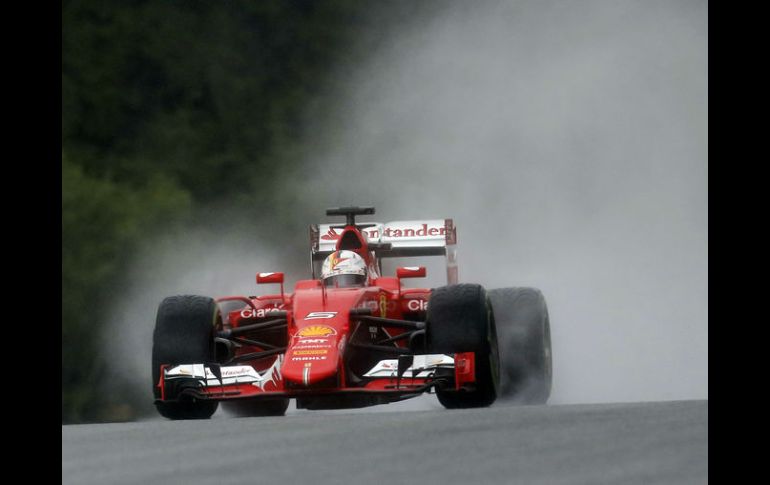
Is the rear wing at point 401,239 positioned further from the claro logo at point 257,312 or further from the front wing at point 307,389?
the front wing at point 307,389

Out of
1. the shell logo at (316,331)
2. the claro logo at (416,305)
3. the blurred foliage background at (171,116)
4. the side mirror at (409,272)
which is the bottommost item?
the shell logo at (316,331)

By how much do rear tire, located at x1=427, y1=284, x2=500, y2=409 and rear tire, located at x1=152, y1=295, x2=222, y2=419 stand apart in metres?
1.79

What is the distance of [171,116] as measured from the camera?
22359mm

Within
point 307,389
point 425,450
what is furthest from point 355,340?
point 425,450

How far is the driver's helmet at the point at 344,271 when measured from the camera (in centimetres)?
1247

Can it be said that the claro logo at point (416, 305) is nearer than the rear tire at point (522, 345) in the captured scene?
Yes

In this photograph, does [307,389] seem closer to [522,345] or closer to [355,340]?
[355,340]

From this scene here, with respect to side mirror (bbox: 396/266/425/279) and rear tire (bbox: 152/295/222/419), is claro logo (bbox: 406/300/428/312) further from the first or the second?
rear tire (bbox: 152/295/222/419)

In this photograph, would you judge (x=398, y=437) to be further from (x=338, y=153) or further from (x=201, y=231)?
(x=338, y=153)

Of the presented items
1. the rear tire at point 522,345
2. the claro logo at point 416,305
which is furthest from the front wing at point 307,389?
the rear tire at point 522,345

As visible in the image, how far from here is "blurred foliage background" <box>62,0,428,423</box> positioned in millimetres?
20609

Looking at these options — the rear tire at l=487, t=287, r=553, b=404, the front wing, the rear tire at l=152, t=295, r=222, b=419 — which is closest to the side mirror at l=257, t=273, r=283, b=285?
the rear tire at l=152, t=295, r=222, b=419

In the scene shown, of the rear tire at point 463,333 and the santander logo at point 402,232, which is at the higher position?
the santander logo at point 402,232

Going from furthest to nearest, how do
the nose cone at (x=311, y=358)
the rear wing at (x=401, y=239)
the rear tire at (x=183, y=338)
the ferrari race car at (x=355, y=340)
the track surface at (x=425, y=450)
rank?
the rear wing at (x=401, y=239)
the rear tire at (x=183, y=338)
the ferrari race car at (x=355, y=340)
the nose cone at (x=311, y=358)
the track surface at (x=425, y=450)
